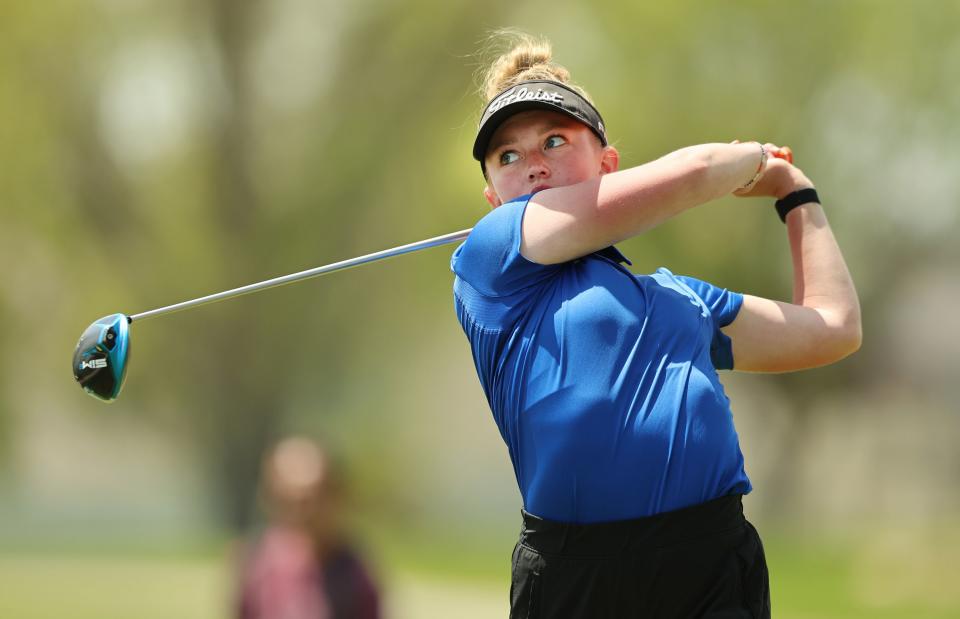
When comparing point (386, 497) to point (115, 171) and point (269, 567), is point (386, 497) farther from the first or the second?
point (269, 567)

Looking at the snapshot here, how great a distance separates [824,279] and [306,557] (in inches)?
98.7

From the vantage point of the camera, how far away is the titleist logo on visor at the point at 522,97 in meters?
2.13

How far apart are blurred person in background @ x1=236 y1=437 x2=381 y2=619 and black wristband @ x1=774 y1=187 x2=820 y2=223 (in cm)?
232

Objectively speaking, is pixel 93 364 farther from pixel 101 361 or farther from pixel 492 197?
pixel 492 197

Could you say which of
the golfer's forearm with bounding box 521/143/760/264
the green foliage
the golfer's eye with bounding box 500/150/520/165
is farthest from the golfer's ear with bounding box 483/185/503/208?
the green foliage

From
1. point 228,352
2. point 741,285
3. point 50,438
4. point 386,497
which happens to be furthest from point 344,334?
point 50,438

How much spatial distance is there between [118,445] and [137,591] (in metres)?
5.05

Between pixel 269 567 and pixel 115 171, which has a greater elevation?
pixel 115 171

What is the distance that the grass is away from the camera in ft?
36.1

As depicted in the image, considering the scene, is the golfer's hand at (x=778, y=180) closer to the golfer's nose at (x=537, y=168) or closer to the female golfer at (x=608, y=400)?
the female golfer at (x=608, y=400)

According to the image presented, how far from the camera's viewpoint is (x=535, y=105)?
84.0 inches

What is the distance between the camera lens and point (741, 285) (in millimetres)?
11719

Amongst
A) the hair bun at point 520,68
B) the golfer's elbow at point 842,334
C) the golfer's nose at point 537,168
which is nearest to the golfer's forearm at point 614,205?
the golfer's nose at point 537,168

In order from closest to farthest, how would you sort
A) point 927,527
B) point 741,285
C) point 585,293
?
point 585,293 < point 741,285 < point 927,527
